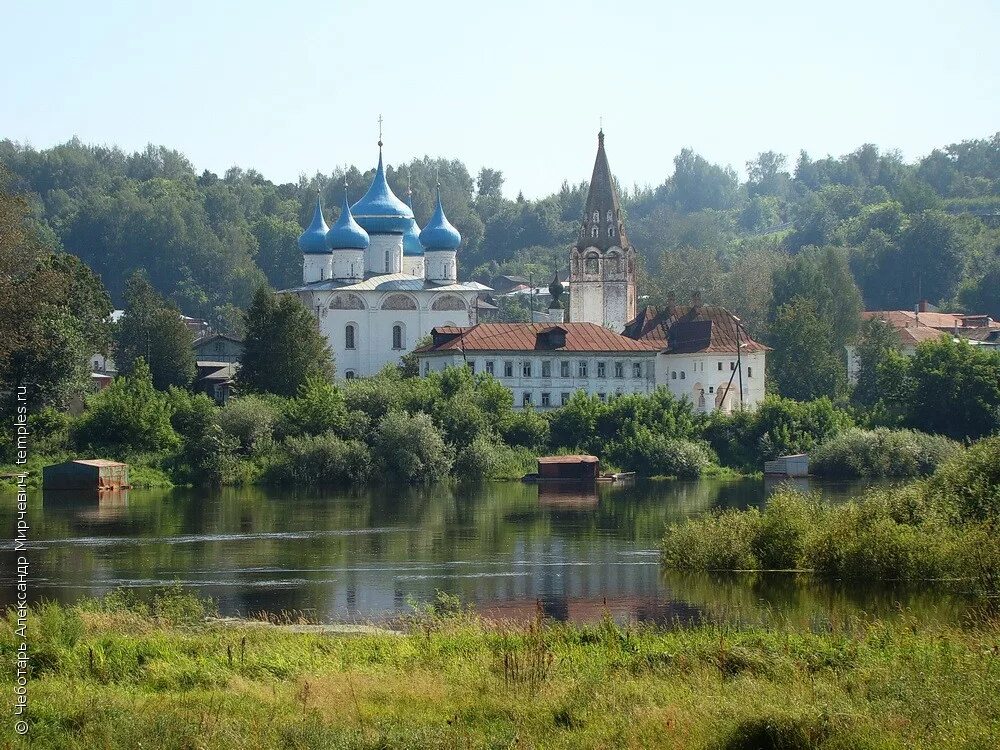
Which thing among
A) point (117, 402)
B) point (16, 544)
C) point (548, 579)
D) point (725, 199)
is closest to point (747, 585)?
point (548, 579)

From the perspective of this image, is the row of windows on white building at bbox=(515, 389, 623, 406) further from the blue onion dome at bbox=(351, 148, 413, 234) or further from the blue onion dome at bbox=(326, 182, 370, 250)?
the blue onion dome at bbox=(351, 148, 413, 234)

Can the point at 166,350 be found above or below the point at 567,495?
above

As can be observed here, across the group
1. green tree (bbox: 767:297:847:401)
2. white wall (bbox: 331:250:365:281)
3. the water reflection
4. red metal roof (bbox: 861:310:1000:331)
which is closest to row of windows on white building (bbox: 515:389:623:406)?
green tree (bbox: 767:297:847:401)

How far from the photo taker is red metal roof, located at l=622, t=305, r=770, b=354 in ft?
215

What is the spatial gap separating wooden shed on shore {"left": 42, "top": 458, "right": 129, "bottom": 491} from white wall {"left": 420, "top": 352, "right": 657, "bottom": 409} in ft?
50.7

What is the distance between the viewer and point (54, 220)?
12575cm

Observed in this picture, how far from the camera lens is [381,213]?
3086 inches

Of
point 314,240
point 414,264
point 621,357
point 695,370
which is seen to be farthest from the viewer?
point 414,264

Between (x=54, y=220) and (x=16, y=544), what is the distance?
94307 millimetres

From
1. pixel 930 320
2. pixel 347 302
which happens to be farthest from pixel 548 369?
pixel 930 320

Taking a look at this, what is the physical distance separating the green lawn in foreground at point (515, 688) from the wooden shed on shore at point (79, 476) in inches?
1124

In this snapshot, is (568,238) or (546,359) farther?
(568,238)

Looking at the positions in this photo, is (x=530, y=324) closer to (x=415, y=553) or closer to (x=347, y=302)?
(x=347, y=302)

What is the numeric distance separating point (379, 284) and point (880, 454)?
26.0m
